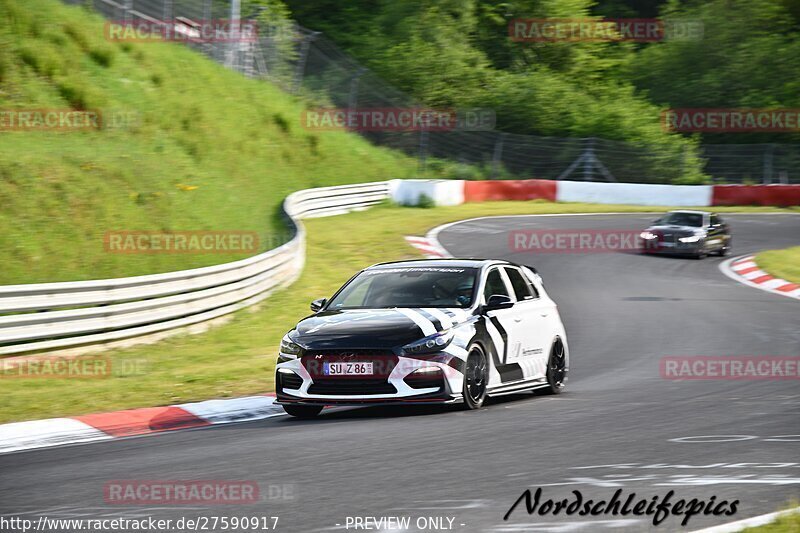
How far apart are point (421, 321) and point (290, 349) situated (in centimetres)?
119

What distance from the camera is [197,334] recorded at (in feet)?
54.0

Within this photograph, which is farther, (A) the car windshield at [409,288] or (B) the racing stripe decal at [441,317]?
(A) the car windshield at [409,288]

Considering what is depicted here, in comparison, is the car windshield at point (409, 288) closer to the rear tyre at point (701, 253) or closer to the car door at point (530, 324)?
the car door at point (530, 324)

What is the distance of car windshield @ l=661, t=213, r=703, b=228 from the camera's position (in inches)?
1122

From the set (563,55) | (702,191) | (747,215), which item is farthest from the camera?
(563,55)

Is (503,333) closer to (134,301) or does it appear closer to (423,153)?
(134,301)

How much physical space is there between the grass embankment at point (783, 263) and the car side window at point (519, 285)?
13.8 m

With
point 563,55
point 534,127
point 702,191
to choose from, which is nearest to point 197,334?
point 702,191

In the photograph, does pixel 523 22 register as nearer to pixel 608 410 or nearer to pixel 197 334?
pixel 197 334

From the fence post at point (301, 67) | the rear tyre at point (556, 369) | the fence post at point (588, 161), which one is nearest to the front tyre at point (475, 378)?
the rear tyre at point (556, 369)

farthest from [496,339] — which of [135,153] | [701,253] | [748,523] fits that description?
[701,253]

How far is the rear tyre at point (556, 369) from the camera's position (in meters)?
11.7

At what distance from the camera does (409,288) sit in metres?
10.8

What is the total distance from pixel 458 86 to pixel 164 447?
47515mm
